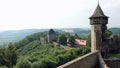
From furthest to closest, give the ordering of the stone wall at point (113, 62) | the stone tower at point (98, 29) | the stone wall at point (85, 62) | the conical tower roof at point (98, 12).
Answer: the conical tower roof at point (98, 12), the stone tower at point (98, 29), the stone wall at point (113, 62), the stone wall at point (85, 62)

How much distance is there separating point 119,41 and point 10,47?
66.1 ft

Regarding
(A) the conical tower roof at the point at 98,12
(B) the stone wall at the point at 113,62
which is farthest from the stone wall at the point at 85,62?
(A) the conical tower roof at the point at 98,12

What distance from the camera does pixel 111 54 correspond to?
130ft

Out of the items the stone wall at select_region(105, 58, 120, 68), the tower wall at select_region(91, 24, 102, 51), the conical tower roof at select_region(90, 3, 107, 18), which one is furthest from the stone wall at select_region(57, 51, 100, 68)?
the conical tower roof at select_region(90, 3, 107, 18)

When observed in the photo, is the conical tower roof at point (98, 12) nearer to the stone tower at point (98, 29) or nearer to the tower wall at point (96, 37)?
the stone tower at point (98, 29)

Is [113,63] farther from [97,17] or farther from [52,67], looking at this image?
[52,67]

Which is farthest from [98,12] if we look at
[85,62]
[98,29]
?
[85,62]

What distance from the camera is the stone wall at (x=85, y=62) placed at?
56.2 feet

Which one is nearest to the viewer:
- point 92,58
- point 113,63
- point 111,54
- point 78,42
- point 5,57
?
point 92,58

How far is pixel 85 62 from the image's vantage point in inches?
824

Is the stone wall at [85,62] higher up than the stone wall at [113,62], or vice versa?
the stone wall at [85,62]

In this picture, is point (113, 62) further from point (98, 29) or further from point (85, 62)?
point (85, 62)

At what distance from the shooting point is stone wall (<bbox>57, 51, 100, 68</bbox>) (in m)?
17.1

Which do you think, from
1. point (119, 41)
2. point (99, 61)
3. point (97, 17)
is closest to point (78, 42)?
point (119, 41)
